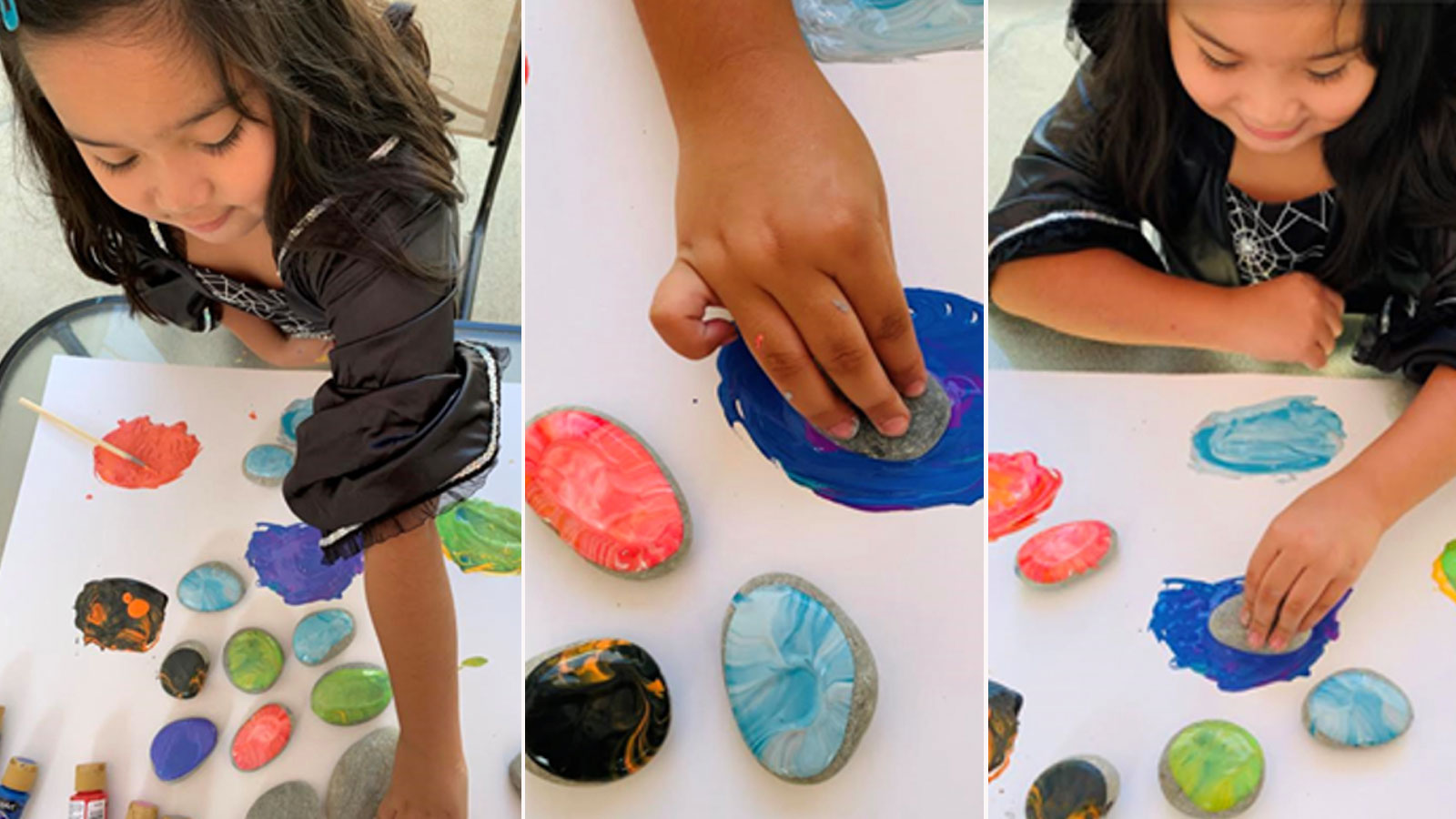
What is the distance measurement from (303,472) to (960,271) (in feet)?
1.28

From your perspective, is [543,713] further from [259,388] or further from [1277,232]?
[1277,232]

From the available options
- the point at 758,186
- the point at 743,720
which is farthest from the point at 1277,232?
the point at 743,720

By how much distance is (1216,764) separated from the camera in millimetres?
555

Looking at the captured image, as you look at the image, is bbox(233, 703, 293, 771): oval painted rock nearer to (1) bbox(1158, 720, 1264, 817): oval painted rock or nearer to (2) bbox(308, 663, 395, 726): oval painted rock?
(2) bbox(308, 663, 395, 726): oval painted rock

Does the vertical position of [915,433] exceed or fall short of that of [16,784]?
it exceeds it

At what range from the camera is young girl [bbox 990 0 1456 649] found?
0.52 meters

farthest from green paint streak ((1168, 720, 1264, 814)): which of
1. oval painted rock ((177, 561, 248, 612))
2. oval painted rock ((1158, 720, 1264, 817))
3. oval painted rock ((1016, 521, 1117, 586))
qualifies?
oval painted rock ((177, 561, 248, 612))

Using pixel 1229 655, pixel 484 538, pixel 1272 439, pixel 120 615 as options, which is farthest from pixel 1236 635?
pixel 120 615

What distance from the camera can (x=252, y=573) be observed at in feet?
1.96

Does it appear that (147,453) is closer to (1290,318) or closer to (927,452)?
(927,452)

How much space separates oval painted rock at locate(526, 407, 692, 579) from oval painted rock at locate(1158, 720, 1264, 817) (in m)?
0.30

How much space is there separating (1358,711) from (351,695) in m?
0.58

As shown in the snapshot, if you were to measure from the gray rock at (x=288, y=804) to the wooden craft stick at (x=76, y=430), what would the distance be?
0.21m

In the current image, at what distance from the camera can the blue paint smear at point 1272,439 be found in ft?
1.89
